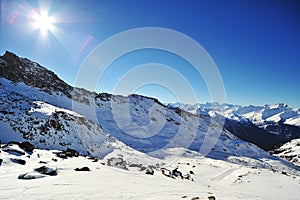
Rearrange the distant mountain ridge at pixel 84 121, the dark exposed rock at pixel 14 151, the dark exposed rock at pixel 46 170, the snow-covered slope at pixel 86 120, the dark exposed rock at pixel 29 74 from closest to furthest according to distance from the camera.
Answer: the dark exposed rock at pixel 46 170
the dark exposed rock at pixel 14 151
the distant mountain ridge at pixel 84 121
the snow-covered slope at pixel 86 120
the dark exposed rock at pixel 29 74

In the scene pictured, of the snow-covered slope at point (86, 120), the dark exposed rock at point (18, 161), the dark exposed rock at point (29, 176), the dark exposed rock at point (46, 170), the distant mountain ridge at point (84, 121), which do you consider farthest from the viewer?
the snow-covered slope at point (86, 120)

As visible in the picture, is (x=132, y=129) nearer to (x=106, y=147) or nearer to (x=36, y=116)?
(x=106, y=147)

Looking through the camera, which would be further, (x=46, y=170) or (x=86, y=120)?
(x=86, y=120)

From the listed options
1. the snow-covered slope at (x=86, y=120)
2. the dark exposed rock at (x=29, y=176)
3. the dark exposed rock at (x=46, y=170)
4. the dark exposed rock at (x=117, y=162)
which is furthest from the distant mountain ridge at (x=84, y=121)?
the dark exposed rock at (x=29, y=176)

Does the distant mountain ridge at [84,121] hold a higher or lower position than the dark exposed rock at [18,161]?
higher

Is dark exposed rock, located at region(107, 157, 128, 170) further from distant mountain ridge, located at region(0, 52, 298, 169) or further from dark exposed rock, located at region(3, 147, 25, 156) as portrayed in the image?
dark exposed rock, located at region(3, 147, 25, 156)

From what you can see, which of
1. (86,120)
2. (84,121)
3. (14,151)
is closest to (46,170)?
(14,151)

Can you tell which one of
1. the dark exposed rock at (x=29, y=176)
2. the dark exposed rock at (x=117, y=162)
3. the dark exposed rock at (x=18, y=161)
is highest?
the dark exposed rock at (x=117, y=162)

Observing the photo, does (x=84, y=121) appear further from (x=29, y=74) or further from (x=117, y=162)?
(x=29, y=74)

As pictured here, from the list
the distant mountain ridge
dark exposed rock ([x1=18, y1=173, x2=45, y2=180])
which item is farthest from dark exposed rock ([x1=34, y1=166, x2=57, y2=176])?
the distant mountain ridge

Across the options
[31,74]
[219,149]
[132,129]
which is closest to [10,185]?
[132,129]

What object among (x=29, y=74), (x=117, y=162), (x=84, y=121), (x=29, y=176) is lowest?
(x=29, y=176)

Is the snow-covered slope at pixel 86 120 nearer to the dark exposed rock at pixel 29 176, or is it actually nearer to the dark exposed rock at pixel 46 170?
the dark exposed rock at pixel 46 170

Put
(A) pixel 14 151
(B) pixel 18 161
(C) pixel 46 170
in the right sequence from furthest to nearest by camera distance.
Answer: (A) pixel 14 151, (B) pixel 18 161, (C) pixel 46 170
